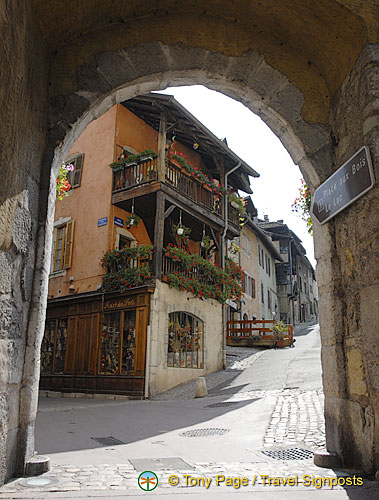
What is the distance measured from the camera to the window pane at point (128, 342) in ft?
37.0

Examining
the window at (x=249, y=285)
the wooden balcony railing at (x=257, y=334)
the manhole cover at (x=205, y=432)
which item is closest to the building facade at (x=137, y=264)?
the wooden balcony railing at (x=257, y=334)

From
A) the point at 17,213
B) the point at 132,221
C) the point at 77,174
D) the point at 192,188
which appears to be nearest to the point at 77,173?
the point at 77,174

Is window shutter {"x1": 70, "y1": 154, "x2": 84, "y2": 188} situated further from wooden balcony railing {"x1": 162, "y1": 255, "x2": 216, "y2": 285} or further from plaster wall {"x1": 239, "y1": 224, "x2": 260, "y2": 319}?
plaster wall {"x1": 239, "y1": 224, "x2": 260, "y2": 319}

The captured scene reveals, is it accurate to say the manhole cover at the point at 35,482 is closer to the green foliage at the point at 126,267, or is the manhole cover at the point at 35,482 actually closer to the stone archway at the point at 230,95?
the stone archway at the point at 230,95

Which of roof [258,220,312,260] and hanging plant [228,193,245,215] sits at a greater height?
roof [258,220,312,260]

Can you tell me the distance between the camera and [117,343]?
11.7m

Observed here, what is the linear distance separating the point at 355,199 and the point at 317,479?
6.08ft

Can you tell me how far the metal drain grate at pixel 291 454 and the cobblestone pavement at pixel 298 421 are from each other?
0.19 meters

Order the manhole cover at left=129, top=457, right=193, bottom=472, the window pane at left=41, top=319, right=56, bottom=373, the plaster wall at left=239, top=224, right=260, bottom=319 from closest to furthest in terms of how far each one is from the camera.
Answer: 1. the manhole cover at left=129, top=457, right=193, bottom=472
2. the window pane at left=41, top=319, right=56, bottom=373
3. the plaster wall at left=239, top=224, right=260, bottom=319

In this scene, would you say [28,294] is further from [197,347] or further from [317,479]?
[197,347]

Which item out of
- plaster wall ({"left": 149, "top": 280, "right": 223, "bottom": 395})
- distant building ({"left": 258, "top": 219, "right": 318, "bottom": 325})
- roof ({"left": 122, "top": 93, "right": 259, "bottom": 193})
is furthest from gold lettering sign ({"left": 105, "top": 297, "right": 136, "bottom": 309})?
distant building ({"left": 258, "top": 219, "right": 318, "bottom": 325})

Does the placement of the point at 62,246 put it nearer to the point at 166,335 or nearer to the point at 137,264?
the point at 137,264

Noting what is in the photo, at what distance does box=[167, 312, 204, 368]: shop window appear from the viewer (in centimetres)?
1198

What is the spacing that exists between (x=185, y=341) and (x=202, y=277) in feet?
6.55
